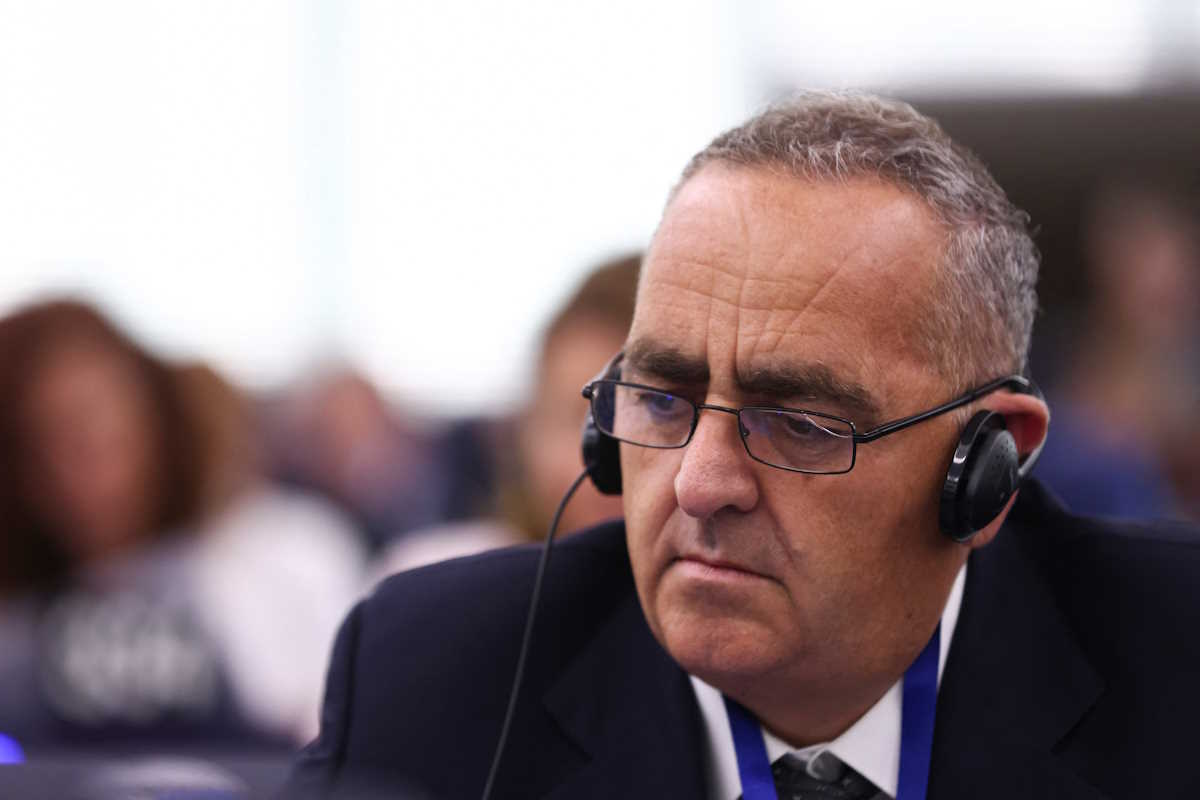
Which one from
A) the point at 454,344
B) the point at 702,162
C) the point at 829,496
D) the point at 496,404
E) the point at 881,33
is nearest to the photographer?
the point at 829,496

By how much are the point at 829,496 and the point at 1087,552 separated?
0.44 meters

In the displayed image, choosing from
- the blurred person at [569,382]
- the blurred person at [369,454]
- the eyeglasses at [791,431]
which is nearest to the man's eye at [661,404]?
Answer: the eyeglasses at [791,431]

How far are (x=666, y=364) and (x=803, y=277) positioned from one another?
0.17 meters

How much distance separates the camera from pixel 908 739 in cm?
133

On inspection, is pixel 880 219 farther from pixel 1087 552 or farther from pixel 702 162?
pixel 1087 552

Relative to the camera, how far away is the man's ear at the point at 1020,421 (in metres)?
1.34

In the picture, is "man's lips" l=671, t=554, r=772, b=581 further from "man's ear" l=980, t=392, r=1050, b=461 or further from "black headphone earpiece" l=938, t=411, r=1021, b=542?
"man's ear" l=980, t=392, r=1050, b=461

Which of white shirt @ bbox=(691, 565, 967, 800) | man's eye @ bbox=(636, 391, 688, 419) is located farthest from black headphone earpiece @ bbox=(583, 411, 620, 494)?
white shirt @ bbox=(691, 565, 967, 800)

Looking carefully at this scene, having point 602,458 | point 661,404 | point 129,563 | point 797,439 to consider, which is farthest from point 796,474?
point 129,563

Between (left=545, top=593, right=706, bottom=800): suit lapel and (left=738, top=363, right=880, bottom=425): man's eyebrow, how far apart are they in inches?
14.7

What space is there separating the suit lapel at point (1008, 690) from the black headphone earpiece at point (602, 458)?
1.40 feet

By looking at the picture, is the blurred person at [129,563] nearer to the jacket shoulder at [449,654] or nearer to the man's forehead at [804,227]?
the jacket shoulder at [449,654]

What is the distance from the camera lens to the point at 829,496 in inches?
48.2

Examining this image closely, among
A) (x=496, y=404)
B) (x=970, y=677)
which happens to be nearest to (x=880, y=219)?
(x=970, y=677)
